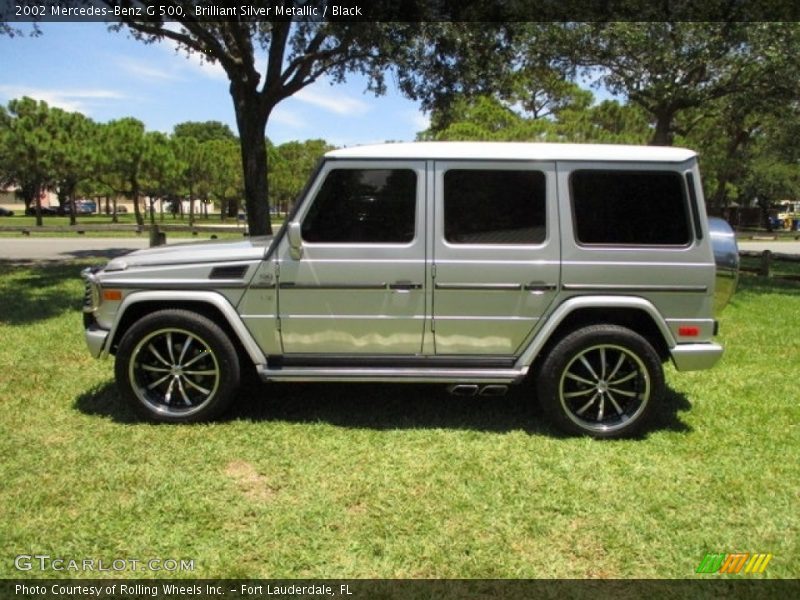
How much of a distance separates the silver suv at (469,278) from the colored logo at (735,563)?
1.32 metres

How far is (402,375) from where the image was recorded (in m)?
4.14

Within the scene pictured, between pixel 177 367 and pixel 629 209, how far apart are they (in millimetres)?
3372

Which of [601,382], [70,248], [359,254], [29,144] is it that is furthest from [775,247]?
[29,144]

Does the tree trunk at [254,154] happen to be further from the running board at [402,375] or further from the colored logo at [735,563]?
the colored logo at [735,563]

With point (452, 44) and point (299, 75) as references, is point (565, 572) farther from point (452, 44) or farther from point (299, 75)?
point (299, 75)

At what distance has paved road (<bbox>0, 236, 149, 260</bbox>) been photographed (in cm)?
1691

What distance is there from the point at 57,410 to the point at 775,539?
4825mm

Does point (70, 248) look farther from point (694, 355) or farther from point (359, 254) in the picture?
point (694, 355)

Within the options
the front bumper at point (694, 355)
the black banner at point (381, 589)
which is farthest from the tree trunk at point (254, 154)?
the black banner at point (381, 589)

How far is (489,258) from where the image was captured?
4.05m

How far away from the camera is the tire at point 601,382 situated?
13.4 feet

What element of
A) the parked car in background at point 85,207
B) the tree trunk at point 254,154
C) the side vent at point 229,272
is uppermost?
the parked car in background at point 85,207

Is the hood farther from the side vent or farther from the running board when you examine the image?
the running board

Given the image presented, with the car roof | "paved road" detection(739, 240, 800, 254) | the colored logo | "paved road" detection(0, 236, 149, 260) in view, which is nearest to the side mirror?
the car roof
